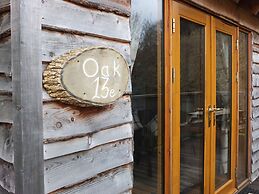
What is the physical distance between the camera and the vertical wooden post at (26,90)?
40.9 inches

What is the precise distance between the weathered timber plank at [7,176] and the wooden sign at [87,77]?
0.33 meters

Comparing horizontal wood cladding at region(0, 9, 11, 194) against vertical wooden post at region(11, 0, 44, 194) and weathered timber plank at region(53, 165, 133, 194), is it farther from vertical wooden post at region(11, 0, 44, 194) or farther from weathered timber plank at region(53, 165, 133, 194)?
weathered timber plank at region(53, 165, 133, 194)

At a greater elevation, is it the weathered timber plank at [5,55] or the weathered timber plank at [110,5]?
the weathered timber plank at [110,5]

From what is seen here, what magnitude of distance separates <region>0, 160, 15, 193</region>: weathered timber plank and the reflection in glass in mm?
924

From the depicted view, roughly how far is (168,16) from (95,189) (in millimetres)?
1367

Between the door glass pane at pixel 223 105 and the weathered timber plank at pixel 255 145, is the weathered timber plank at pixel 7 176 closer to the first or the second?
the door glass pane at pixel 223 105

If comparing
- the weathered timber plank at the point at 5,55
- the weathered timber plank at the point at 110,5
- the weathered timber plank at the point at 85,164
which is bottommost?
the weathered timber plank at the point at 85,164

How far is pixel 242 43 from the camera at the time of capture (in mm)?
3439

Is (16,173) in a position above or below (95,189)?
above

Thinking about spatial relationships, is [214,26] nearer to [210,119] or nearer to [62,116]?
[210,119]

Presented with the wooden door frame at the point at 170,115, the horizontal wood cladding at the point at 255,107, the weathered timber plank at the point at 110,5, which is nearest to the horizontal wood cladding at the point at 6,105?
the weathered timber plank at the point at 110,5

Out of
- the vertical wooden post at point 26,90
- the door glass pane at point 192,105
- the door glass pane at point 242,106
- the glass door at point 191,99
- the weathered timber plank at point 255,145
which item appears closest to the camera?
the vertical wooden post at point 26,90

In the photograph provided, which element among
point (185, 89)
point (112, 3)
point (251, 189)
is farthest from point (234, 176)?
point (112, 3)

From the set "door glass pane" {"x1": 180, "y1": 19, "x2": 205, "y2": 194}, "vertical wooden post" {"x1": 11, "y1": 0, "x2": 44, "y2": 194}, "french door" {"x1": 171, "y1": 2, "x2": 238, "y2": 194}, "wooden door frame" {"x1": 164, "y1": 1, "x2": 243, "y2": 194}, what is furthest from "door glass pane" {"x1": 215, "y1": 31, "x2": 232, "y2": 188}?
"vertical wooden post" {"x1": 11, "y1": 0, "x2": 44, "y2": 194}
